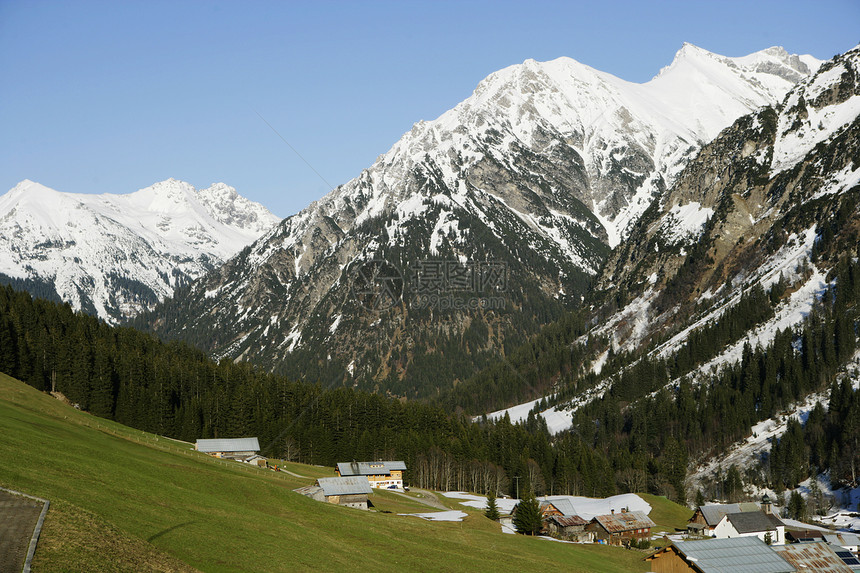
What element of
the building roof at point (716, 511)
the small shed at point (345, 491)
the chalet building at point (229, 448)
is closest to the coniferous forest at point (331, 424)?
the chalet building at point (229, 448)

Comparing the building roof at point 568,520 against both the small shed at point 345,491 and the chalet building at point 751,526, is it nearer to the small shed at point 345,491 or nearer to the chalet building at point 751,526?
the chalet building at point 751,526

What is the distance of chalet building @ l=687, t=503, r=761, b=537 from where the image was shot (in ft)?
374

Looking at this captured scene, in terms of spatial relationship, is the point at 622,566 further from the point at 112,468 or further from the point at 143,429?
the point at 143,429

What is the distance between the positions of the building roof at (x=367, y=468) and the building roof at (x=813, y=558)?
262 ft

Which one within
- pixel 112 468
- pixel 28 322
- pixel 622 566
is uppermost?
pixel 28 322

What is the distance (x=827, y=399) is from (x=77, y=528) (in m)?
193

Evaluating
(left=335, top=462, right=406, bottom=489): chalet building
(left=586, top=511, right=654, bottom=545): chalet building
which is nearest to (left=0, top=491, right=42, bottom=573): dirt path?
(left=586, top=511, right=654, bottom=545): chalet building

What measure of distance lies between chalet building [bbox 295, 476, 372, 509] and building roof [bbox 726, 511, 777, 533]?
55.3m

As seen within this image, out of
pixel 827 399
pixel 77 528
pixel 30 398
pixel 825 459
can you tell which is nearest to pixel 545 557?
pixel 77 528

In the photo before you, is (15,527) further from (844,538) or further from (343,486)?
(844,538)

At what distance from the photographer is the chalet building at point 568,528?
110438 mm

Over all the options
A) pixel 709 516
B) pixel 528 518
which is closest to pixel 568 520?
pixel 528 518

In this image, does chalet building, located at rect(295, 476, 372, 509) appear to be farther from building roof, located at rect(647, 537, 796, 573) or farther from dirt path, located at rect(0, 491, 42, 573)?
dirt path, located at rect(0, 491, 42, 573)

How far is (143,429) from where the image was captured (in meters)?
148
